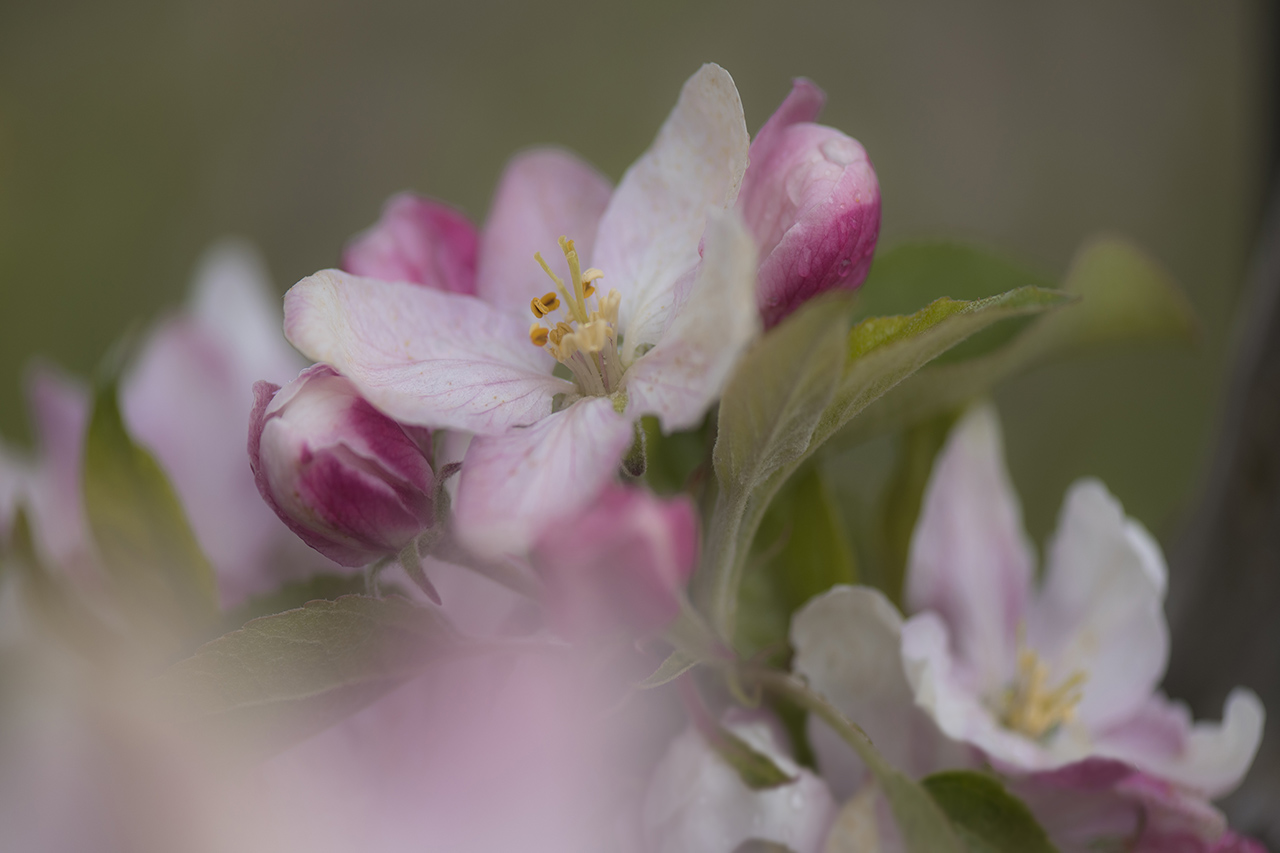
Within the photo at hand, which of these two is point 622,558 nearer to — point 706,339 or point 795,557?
point 706,339

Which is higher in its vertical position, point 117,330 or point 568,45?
point 568,45

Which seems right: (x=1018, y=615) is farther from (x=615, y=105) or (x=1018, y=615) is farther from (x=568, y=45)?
(x=568, y=45)

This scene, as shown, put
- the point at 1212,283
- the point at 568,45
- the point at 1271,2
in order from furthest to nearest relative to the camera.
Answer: the point at 568,45 < the point at 1212,283 < the point at 1271,2

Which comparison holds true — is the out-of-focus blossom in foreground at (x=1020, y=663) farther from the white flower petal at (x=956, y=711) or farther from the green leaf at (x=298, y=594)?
the green leaf at (x=298, y=594)

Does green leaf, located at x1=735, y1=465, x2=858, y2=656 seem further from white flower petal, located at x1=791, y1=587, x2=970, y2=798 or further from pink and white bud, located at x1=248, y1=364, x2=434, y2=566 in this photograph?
pink and white bud, located at x1=248, y1=364, x2=434, y2=566

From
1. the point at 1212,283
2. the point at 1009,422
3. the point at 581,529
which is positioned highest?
the point at 581,529

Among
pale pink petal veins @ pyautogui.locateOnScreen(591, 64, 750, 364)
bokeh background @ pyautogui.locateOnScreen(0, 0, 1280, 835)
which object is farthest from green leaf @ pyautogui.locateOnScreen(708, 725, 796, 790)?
bokeh background @ pyautogui.locateOnScreen(0, 0, 1280, 835)

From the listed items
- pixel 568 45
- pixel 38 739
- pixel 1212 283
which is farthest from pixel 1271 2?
pixel 568 45
